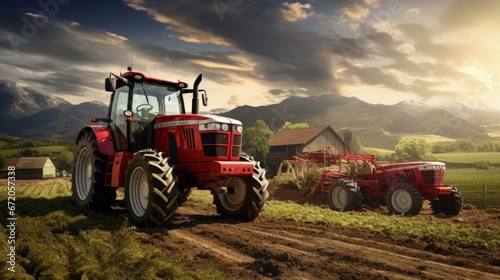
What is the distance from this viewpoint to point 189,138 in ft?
25.3

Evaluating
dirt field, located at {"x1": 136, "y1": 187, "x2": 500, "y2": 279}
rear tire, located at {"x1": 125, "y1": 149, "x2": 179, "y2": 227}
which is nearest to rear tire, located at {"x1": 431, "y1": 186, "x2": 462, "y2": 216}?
dirt field, located at {"x1": 136, "y1": 187, "x2": 500, "y2": 279}

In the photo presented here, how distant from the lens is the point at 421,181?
12.2 m

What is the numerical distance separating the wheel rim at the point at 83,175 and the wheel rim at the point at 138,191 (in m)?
3.00

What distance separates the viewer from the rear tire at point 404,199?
11383mm

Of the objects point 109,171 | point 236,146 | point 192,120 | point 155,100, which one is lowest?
point 109,171

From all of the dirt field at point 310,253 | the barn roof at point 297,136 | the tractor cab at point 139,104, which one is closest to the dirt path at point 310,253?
the dirt field at point 310,253

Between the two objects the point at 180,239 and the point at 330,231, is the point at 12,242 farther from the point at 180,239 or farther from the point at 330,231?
the point at 330,231

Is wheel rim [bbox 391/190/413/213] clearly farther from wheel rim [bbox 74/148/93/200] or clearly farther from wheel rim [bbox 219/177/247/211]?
wheel rim [bbox 74/148/93/200]

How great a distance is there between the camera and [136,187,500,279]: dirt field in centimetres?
481

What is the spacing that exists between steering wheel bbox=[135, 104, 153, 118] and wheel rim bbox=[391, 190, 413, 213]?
814 cm

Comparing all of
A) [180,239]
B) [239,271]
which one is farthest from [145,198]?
[239,271]

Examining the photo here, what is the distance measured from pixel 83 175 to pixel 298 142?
106 feet

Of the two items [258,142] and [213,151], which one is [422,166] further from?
[258,142]

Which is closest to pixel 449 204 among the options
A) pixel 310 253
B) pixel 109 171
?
pixel 310 253
